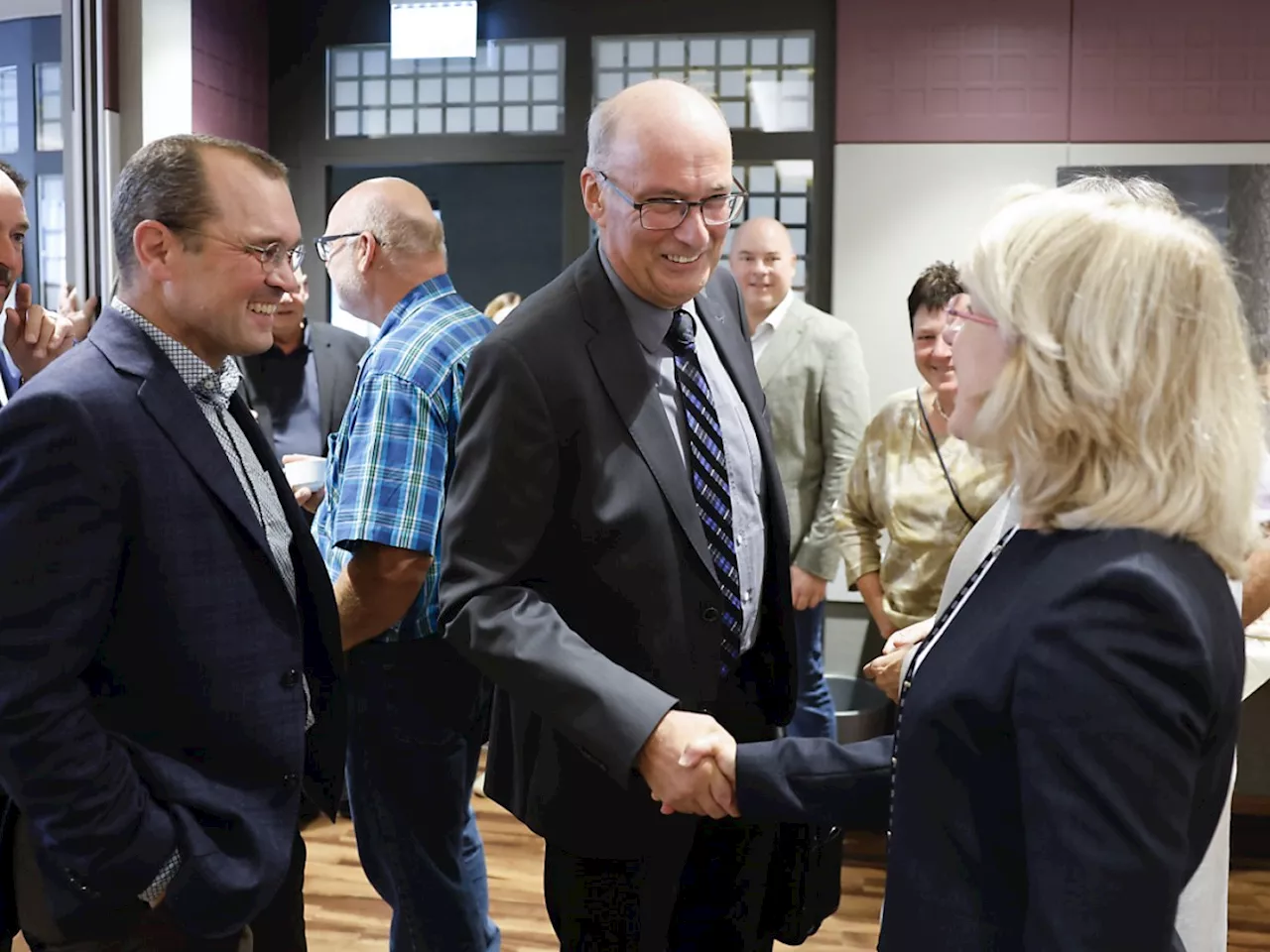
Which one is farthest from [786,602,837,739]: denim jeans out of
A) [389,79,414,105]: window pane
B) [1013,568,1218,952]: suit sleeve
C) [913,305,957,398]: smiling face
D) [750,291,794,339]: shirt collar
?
[389,79,414,105]: window pane

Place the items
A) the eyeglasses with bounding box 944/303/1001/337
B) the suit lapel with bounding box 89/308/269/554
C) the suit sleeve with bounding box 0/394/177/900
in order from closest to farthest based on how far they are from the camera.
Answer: the eyeglasses with bounding box 944/303/1001/337 < the suit sleeve with bounding box 0/394/177/900 < the suit lapel with bounding box 89/308/269/554

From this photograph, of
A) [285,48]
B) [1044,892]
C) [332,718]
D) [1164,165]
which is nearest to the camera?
[1044,892]

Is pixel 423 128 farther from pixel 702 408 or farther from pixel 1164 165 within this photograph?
pixel 702 408

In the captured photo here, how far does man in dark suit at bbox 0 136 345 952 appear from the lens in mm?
1352

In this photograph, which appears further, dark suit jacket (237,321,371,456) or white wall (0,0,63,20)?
white wall (0,0,63,20)

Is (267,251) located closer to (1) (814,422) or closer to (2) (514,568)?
(2) (514,568)

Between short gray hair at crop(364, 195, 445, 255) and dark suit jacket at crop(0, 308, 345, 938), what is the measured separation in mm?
944

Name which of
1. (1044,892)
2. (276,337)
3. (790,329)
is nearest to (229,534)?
(1044,892)

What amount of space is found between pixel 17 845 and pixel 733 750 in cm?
84

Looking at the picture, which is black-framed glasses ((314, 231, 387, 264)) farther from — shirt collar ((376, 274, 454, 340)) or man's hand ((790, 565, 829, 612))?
man's hand ((790, 565, 829, 612))

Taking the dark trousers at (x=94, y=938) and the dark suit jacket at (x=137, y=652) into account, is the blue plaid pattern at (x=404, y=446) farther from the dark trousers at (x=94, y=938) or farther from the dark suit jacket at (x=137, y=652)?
the dark trousers at (x=94, y=938)

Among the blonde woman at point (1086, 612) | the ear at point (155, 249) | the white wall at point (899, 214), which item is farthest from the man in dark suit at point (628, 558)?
the white wall at point (899, 214)

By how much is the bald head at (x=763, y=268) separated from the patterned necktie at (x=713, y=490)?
2287 mm

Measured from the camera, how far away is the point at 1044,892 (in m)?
1.00
